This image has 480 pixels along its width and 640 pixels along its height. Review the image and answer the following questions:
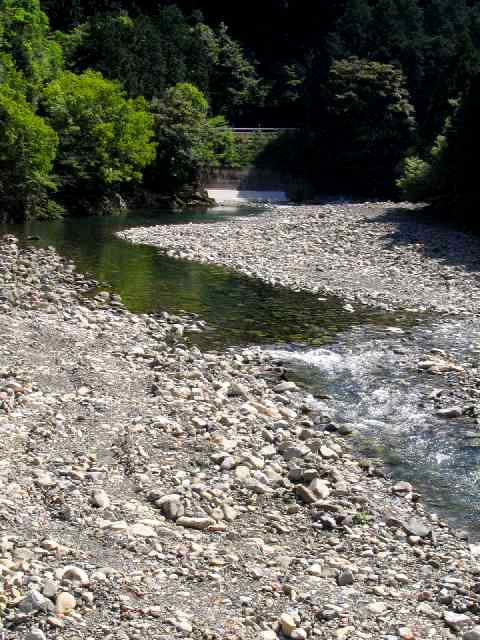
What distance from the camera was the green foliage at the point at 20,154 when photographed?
3712 centimetres

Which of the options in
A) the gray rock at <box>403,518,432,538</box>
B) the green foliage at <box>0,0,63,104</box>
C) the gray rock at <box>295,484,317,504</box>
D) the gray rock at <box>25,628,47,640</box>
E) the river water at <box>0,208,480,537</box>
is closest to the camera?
the gray rock at <box>25,628,47,640</box>

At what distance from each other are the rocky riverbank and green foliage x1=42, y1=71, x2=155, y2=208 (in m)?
9.37

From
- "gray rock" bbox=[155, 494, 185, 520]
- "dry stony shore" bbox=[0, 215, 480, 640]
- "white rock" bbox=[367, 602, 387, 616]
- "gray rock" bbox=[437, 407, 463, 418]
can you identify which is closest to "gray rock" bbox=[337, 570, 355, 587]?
"dry stony shore" bbox=[0, 215, 480, 640]

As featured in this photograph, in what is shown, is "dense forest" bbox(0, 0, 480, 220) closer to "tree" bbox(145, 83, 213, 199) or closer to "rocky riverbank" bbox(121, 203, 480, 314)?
"tree" bbox(145, 83, 213, 199)

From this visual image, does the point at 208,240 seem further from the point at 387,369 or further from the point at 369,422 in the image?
the point at 369,422

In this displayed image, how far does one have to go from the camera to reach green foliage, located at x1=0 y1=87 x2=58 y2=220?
37125mm

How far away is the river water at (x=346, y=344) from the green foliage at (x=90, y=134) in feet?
→ 48.3

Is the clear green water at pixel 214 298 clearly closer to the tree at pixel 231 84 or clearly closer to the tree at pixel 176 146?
the tree at pixel 176 146

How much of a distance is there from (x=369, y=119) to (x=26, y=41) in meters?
28.7

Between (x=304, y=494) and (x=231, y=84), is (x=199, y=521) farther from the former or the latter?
(x=231, y=84)

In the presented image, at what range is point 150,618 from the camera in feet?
21.8

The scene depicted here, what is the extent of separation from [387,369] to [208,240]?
58.1 feet

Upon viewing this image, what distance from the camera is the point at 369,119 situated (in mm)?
62781

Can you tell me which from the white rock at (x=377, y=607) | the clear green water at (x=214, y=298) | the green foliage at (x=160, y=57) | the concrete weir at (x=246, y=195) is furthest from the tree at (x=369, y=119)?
the white rock at (x=377, y=607)
